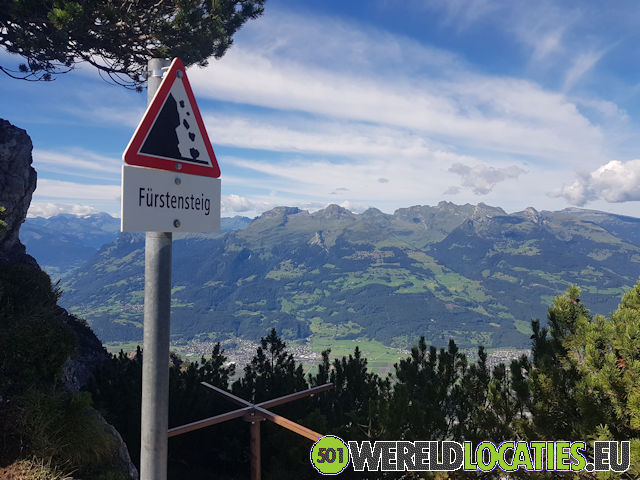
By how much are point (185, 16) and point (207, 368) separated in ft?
33.6

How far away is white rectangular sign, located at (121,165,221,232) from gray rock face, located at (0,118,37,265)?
1613 cm

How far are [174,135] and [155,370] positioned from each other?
5.14 feet

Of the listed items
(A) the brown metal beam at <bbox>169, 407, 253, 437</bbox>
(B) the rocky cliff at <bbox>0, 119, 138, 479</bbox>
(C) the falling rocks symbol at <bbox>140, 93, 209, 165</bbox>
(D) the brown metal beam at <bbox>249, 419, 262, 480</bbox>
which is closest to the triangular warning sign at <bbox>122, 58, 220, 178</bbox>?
(C) the falling rocks symbol at <bbox>140, 93, 209, 165</bbox>

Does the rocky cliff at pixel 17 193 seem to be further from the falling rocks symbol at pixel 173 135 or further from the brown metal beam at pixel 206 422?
the falling rocks symbol at pixel 173 135

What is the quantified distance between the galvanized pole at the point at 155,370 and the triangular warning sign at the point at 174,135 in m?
0.59

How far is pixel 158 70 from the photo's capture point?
275cm

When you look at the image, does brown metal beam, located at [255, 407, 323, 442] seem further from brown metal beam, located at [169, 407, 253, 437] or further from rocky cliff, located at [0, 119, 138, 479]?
rocky cliff, located at [0, 119, 138, 479]

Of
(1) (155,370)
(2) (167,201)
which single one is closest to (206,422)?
(1) (155,370)

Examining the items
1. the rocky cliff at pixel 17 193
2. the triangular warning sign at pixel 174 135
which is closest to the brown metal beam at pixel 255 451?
the triangular warning sign at pixel 174 135

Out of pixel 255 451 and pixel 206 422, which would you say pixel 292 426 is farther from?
pixel 206 422

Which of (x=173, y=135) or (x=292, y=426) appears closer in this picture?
(x=173, y=135)

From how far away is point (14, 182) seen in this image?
15781mm

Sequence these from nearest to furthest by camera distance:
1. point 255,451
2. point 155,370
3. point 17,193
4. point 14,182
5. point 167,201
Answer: point 155,370, point 167,201, point 255,451, point 14,182, point 17,193

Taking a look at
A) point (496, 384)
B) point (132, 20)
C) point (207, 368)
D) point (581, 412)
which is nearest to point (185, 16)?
point (132, 20)
